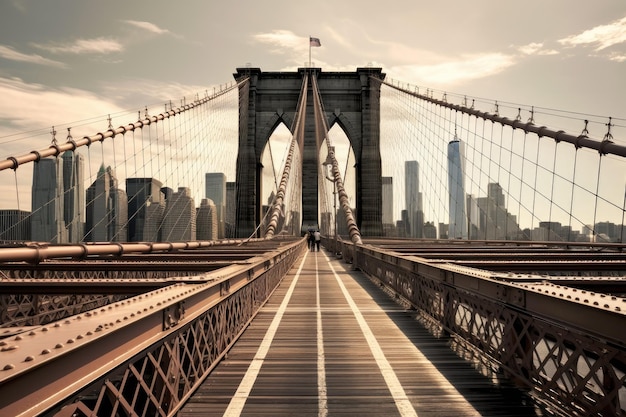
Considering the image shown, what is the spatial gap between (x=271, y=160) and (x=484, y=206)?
39.5 m

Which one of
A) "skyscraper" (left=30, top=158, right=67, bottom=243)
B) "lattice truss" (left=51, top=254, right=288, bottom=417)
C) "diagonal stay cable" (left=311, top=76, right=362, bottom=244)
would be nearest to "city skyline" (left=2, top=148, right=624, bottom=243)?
"skyscraper" (left=30, top=158, right=67, bottom=243)

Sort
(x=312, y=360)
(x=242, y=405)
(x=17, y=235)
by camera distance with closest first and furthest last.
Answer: (x=242, y=405) < (x=312, y=360) < (x=17, y=235)

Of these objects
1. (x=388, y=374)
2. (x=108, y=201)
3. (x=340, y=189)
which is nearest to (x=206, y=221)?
(x=340, y=189)

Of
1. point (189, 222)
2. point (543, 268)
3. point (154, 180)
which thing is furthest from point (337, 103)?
point (543, 268)

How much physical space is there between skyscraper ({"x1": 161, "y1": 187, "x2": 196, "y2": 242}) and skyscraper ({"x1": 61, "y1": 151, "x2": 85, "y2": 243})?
25.9ft

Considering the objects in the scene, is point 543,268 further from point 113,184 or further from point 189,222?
point 189,222

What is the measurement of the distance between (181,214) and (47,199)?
9892mm

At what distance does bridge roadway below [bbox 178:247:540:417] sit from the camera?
4434mm

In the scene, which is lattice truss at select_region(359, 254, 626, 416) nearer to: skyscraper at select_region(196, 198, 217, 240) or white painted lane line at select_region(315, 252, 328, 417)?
white painted lane line at select_region(315, 252, 328, 417)

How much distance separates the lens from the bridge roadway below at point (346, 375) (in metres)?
4.43

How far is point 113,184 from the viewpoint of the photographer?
814 inches

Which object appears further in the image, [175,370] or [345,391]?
[345,391]

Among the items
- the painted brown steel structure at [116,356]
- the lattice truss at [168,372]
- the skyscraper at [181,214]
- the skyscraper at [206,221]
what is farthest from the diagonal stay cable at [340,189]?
the painted brown steel structure at [116,356]

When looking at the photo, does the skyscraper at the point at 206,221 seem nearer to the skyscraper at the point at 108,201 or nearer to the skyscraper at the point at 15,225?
the skyscraper at the point at 108,201
